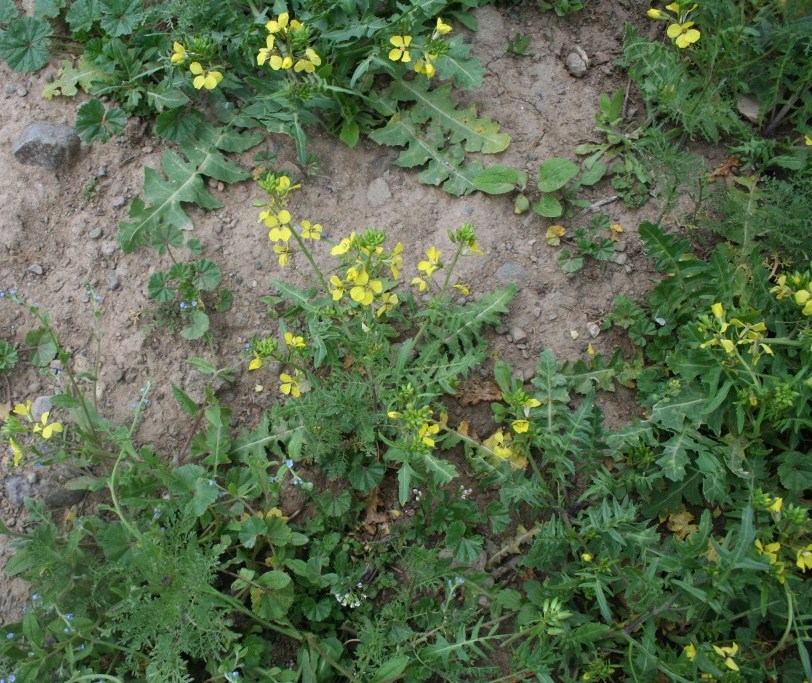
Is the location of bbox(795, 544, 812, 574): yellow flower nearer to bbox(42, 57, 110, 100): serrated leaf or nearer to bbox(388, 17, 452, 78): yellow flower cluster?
bbox(388, 17, 452, 78): yellow flower cluster

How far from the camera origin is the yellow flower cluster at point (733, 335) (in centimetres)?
293

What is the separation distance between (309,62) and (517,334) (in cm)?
175

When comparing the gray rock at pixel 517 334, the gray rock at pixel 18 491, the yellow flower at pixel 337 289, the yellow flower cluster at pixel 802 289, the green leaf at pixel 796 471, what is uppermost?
the yellow flower at pixel 337 289

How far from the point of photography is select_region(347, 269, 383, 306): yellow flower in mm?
2844

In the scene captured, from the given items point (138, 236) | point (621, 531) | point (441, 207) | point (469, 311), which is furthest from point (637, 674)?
point (138, 236)

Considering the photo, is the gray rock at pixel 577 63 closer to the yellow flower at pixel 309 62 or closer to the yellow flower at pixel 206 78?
the yellow flower at pixel 309 62

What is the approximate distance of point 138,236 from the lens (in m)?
3.69

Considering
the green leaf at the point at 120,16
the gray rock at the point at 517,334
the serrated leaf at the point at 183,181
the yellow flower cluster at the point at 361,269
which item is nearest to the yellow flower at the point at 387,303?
the yellow flower cluster at the point at 361,269

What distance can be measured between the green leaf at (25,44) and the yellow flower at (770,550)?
4.31 meters

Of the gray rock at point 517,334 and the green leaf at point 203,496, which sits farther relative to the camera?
the gray rock at point 517,334

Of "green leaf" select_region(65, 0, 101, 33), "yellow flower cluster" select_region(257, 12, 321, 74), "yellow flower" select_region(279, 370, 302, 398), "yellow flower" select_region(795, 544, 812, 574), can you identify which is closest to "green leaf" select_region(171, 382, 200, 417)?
"yellow flower" select_region(279, 370, 302, 398)

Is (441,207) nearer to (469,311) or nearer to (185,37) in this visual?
(469,311)

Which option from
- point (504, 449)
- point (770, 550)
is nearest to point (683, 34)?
point (504, 449)

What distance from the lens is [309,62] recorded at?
3.56 m
